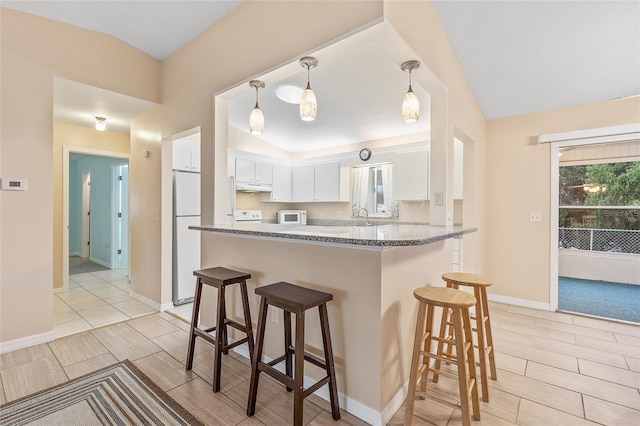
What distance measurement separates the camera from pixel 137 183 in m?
3.83

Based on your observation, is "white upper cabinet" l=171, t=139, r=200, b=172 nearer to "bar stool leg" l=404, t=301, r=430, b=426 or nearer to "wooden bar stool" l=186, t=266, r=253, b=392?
"wooden bar stool" l=186, t=266, r=253, b=392

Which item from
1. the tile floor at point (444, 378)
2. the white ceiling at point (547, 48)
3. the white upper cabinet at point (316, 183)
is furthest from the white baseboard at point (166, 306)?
the white ceiling at point (547, 48)

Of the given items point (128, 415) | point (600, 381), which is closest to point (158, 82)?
point (128, 415)

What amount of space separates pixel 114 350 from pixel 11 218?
1439 mm

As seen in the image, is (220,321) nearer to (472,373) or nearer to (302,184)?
(472,373)

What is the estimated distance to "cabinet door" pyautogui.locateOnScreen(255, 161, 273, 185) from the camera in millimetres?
4949

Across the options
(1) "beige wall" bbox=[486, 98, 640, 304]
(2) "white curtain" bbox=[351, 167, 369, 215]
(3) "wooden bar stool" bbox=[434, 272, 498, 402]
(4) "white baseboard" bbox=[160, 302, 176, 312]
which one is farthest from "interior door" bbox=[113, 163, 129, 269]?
(1) "beige wall" bbox=[486, 98, 640, 304]

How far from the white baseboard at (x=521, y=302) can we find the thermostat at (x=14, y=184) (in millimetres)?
5252

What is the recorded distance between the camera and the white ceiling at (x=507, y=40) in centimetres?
234

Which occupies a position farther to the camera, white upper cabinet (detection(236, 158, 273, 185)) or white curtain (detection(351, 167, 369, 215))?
white curtain (detection(351, 167, 369, 215))

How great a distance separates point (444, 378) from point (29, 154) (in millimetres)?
3910

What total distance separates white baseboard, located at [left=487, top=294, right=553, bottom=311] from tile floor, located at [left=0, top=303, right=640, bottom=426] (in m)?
0.38

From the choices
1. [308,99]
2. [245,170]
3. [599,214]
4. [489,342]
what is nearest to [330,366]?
[489,342]

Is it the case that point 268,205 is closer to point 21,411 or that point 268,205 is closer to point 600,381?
point 21,411
